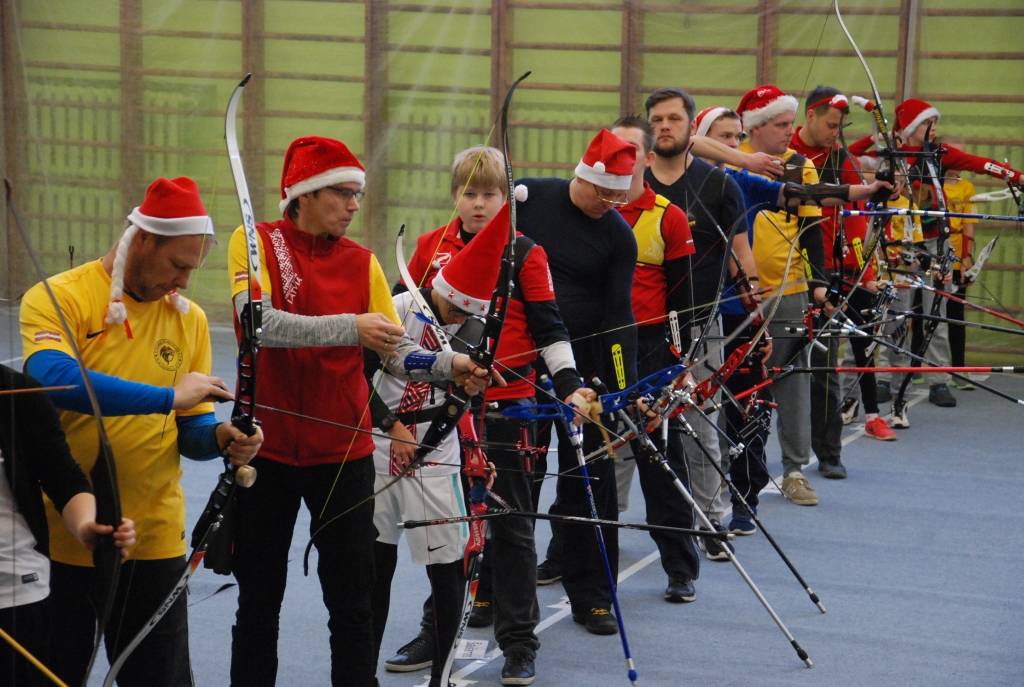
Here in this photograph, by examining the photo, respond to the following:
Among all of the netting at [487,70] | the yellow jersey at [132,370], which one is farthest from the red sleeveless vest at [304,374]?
the netting at [487,70]

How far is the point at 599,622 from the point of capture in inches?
130

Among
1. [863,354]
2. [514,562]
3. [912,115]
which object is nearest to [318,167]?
[514,562]

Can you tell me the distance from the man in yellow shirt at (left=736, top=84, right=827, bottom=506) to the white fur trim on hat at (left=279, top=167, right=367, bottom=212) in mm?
1885

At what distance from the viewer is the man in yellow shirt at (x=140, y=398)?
6.40 feet

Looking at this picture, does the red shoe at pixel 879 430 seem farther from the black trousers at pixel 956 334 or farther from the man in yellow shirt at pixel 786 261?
the man in yellow shirt at pixel 786 261

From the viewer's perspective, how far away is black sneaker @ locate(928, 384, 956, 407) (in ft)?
22.5

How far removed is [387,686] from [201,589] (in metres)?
0.77

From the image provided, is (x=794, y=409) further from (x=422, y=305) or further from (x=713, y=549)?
(x=422, y=305)

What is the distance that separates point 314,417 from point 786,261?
2.46 meters

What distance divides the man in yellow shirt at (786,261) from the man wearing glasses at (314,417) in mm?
1868

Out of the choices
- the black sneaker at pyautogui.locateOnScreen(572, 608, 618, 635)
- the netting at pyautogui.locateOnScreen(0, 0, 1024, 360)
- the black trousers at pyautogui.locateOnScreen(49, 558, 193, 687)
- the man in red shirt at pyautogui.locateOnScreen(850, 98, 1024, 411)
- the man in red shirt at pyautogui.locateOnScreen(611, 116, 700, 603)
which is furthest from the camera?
the netting at pyautogui.locateOnScreen(0, 0, 1024, 360)

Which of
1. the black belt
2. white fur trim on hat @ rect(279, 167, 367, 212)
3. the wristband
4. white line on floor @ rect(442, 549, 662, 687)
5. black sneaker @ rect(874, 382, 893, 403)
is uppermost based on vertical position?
white fur trim on hat @ rect(279, 167, 367, 212)

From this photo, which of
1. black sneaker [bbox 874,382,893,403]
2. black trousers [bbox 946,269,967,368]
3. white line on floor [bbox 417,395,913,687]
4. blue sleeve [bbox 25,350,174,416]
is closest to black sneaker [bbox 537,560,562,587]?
→ white line on floor [bbox 417,395,913,687]

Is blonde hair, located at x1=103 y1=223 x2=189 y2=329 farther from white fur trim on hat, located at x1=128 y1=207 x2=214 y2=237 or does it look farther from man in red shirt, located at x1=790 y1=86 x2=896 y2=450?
man in red shirt, located at x1=790 y1=86 x2=896 y2=450
